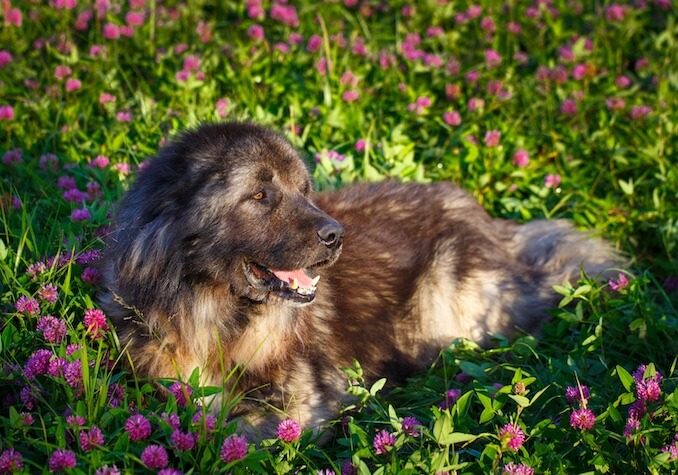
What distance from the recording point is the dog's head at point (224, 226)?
13.4 ft

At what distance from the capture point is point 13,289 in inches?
169

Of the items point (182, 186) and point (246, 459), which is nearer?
point (246, 459)

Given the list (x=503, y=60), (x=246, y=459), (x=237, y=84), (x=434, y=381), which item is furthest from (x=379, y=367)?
(x=503, y=60)

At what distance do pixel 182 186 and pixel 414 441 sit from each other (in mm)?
1511

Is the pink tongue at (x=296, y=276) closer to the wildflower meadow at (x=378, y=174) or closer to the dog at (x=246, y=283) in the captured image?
the dog at (x=246, y=283)

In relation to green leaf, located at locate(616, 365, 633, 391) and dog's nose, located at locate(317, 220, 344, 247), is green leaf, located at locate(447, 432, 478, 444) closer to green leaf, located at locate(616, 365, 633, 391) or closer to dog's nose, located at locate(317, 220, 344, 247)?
green leaf, located at locate(616, 365, 633, 391)

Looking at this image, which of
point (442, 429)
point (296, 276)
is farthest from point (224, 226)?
point (442, 429)

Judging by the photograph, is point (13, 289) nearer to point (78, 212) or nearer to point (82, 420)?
point (78, 212)

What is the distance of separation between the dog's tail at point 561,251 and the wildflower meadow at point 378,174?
16cm

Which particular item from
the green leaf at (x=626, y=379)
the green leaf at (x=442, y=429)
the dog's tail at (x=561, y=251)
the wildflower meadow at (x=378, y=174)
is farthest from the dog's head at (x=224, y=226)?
the dog's tail at (x=561, y=251)

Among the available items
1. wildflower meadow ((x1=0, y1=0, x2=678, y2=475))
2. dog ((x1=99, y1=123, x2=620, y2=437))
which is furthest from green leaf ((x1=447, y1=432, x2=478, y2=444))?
dog ((x1=99, y1=123, x2=620, y2=437))

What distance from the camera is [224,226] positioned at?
4086 mm

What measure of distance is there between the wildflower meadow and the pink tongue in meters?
0.47

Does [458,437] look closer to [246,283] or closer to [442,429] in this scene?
[442,429]
